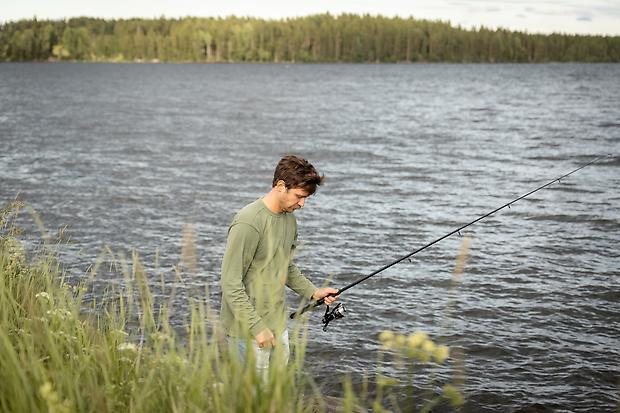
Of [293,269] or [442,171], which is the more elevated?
[293,269]

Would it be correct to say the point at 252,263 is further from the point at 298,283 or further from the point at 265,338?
the point at 298,283

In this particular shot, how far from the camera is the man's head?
502cm

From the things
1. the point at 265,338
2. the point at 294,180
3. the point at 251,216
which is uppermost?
the point at 294,180

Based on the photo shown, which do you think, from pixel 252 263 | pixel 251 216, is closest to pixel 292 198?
pixel 251 216

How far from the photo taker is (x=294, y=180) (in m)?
5.04

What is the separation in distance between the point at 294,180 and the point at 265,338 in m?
0.99

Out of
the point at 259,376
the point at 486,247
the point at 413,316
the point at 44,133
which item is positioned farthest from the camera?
the point at 44,133

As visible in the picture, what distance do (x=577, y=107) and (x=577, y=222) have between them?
4666 cm

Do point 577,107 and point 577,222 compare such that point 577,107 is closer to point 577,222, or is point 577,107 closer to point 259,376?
point 577,222

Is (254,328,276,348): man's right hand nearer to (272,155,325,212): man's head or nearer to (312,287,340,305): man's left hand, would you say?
(312,287,340,305): man's left hand

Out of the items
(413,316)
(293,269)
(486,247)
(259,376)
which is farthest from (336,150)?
(259,376)

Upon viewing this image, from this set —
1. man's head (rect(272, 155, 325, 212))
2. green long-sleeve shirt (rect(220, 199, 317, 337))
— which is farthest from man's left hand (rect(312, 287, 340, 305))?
man's head (rect(272, 155, 325, 212))

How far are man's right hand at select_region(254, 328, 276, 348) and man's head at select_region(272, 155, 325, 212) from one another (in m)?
0.81

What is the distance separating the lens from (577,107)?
61.6 meters
